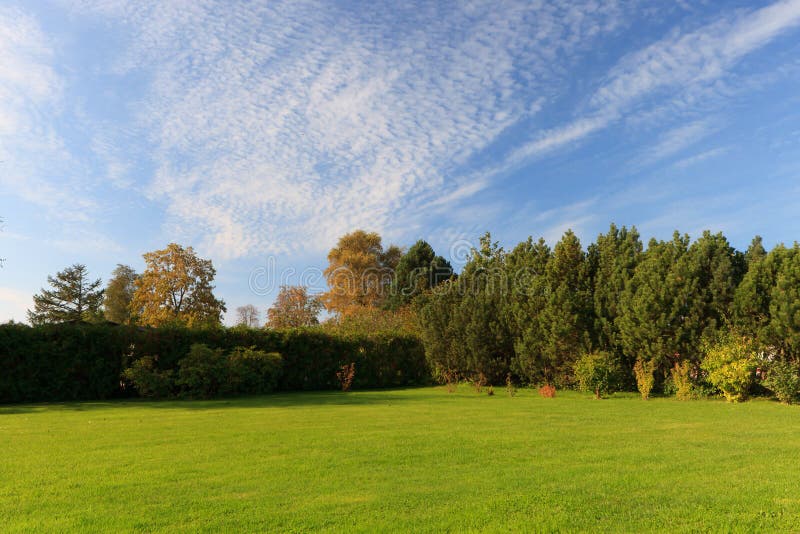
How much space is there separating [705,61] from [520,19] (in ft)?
15.7

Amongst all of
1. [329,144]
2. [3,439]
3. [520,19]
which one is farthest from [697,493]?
[329,144]

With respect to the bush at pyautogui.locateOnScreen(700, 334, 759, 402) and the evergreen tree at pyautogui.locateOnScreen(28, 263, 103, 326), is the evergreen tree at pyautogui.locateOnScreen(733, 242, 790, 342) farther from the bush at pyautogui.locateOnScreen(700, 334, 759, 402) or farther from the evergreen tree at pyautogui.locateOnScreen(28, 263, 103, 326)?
the evergreen tree at pyautogui.locateOnScreen(28, 263, 103, 326)

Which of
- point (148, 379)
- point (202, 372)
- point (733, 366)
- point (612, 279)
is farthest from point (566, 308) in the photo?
point (148, 379)

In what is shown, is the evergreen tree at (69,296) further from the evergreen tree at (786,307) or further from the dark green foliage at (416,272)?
the evergreen tree at (786,307)

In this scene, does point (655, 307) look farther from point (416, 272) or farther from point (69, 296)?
point (69, 296)

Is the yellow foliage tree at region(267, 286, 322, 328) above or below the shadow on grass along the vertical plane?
above

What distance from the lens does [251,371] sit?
64.8 ft

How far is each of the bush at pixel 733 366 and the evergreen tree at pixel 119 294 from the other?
5021 cm

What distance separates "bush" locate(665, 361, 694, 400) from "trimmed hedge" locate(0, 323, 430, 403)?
1248cm

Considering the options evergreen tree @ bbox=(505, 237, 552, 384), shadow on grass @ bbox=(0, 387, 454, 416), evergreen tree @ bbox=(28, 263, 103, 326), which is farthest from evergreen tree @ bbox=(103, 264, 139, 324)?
evergreen tree @ bbox=(505, 237, 552, 384)

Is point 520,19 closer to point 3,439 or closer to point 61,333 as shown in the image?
point 3,439

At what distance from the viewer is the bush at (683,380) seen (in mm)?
16375

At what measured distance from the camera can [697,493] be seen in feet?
16.8

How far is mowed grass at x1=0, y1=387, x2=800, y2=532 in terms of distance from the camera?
4.45 meters
